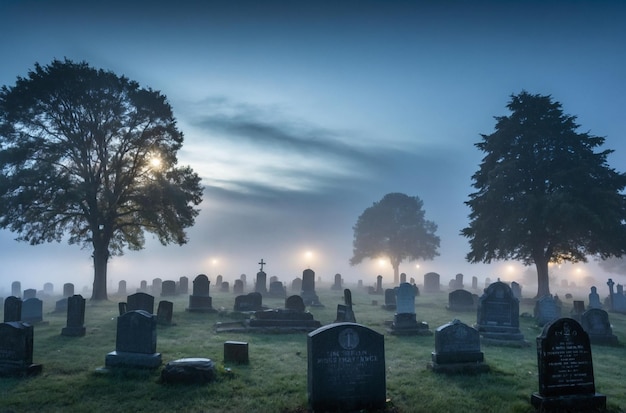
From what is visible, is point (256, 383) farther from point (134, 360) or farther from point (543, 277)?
point (543, 277)

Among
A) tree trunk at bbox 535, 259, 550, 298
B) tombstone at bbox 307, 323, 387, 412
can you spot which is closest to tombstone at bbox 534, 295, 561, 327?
tree trunk at bbox 535, 259, 550, 298

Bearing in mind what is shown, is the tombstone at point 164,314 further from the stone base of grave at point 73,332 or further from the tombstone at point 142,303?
the stone base of grave at point 73,332

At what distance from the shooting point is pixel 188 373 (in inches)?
320

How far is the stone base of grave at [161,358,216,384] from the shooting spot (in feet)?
26.6

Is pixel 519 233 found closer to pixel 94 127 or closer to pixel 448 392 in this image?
pixel 448 392

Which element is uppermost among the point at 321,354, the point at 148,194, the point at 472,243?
the point at 148,194

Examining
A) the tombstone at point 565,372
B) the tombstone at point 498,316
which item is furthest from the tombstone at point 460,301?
the tombstone at point 565,372

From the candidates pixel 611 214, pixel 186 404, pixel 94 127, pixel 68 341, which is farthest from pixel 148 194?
pixel 611 214

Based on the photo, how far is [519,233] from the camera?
25.9m

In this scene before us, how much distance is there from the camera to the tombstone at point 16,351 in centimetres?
876

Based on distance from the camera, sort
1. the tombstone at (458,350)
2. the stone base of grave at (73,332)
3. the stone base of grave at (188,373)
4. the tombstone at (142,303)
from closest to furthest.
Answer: the stone base of grave at (188,373) → the tombstone at (458,350) → the stone base of grave at (73,332) → the tombstone at (142,303)

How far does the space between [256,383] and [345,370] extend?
88.0 inches

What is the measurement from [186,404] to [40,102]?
936 inches

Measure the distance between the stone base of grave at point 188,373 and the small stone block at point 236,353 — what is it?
1.54 metres
